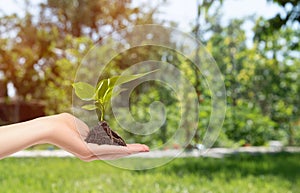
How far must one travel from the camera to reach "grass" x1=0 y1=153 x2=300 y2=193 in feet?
9.42

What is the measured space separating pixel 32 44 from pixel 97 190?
5205 mm

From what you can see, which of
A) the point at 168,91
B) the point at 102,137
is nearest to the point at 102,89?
the point at 102,137

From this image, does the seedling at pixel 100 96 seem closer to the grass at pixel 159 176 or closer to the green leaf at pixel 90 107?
the green leaf at pixel 90 107

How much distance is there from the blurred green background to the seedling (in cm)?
42

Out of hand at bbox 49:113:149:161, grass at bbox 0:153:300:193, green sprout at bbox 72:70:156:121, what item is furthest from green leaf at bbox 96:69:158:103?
grass at bbox 0:153:300:193

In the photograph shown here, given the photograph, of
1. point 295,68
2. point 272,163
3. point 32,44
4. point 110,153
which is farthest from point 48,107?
point 110,153

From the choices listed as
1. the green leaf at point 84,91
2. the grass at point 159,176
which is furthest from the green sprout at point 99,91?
the grass at point 159,176

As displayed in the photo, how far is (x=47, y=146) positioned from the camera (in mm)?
5875

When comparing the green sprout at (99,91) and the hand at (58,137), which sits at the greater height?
the green sprout at (99,91)

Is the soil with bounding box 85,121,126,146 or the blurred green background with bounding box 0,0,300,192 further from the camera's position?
the blurred green background with bounding box 0,0,300,192

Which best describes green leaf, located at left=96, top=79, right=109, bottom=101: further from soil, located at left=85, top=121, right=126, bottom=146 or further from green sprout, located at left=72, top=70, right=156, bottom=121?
soil, located at left=85, top=121, right=126, bottom=146

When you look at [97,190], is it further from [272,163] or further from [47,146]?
[47,146]

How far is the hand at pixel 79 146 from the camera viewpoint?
1214 millimetres

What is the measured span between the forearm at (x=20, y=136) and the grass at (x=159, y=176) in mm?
1596
